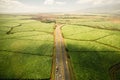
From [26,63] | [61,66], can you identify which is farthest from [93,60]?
[26,63]

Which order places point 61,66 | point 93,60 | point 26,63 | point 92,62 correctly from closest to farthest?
point 61,66 → point 26,63 → point 92,62 → point 93,60

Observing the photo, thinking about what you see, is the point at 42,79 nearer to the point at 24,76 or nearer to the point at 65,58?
the point at 24,76

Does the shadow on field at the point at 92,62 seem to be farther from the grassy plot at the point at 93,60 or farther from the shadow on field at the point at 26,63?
the shadow on field at the point at 26,63

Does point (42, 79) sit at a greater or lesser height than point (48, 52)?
lesser

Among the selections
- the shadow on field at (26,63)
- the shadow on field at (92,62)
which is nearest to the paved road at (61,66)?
the shadow on field at (92,62)

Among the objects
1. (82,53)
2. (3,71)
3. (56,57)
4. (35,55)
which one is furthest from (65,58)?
(3,71)

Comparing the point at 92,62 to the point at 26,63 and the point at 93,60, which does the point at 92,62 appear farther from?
the point at 26,63

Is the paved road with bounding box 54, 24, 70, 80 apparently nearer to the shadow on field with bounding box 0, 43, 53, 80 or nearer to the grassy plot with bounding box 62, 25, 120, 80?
the grassy plot with bounding box 62, 25, 120, 80
